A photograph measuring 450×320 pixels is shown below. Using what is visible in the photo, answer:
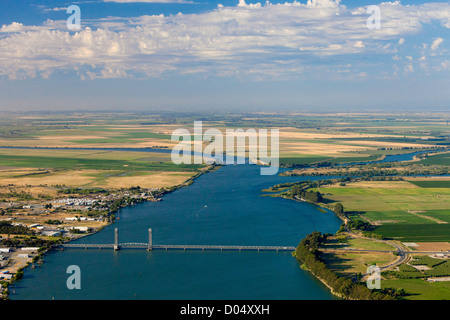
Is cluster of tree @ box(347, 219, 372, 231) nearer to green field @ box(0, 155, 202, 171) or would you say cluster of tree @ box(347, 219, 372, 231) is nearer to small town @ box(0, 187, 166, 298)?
small town @ box(0, 187, 166, 298)

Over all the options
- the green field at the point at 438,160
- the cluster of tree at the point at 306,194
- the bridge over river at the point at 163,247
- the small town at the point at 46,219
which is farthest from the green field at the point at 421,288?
the green field at the point at 438,160

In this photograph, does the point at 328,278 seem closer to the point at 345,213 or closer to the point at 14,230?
the point at 345,213

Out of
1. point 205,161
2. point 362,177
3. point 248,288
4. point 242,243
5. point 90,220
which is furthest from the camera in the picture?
point 205,161

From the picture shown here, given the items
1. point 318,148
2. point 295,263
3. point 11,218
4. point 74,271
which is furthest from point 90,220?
point 318,148
